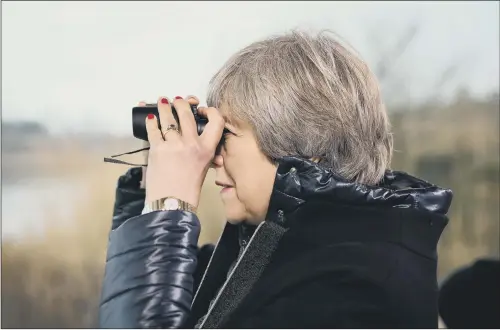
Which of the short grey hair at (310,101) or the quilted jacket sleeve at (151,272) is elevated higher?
the short grey hair at (310,101)

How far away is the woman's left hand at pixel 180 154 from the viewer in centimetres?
95

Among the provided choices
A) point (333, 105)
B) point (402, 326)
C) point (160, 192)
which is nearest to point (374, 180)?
point (333, 105)

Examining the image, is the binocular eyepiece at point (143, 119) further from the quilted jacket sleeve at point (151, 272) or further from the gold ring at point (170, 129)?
the quilted jacket sleeve at point (151, 272)

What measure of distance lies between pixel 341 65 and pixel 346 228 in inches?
12.0

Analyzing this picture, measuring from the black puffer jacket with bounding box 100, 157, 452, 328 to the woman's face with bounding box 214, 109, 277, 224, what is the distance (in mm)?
76

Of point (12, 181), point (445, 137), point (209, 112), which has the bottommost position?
point (12, 181)

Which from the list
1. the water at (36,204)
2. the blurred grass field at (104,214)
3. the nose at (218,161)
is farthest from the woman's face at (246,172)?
the water at (36,204)

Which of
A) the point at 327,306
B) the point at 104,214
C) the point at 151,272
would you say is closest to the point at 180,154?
the point at 151,272

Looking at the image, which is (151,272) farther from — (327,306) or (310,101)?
(310,101)

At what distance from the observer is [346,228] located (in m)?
0.97

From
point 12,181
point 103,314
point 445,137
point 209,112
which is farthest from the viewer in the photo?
point 445,137

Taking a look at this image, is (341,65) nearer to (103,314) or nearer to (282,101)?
(282,101)

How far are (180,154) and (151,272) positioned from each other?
0.19 m

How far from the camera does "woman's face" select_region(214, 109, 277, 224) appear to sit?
1065 millimetres
